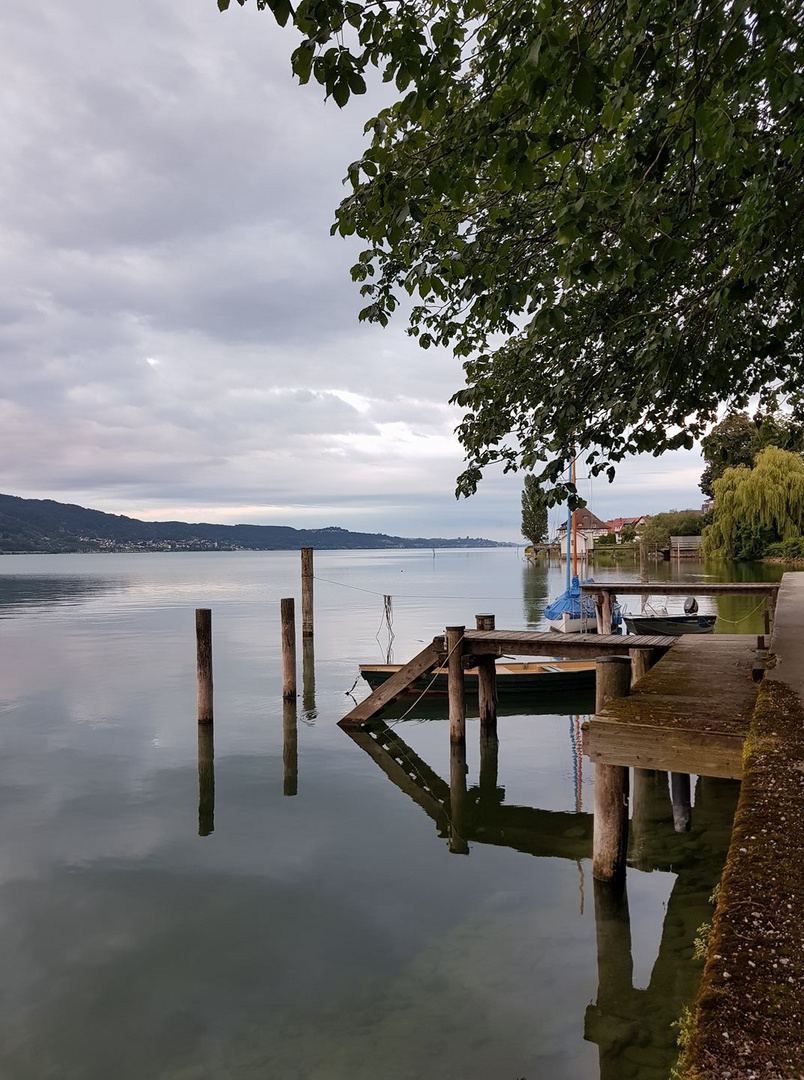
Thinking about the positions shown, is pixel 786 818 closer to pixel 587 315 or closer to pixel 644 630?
pixel 587 315

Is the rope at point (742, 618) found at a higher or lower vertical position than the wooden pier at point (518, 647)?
lower

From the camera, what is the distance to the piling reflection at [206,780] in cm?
1070

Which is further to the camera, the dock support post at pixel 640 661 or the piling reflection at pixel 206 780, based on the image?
the dock support post at pixel 640 661

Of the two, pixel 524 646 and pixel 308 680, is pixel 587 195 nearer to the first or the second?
pixel 524 646

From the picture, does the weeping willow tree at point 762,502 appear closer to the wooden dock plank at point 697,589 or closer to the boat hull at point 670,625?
the boat hull at point 670,625

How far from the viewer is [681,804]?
9.16m

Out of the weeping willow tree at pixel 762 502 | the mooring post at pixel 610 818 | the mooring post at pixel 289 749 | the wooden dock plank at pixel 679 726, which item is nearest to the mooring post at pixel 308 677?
the mooring post at pixel 289 749

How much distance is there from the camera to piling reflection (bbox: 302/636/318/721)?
18.6 metres

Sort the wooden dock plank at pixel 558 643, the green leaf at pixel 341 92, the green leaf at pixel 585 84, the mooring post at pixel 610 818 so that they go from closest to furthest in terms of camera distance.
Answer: the green leaf at pixel 585 84
the green leaf at pixel 341 92
the mooring post at pixel 610 818
the wooden dock plank at pixel 558 643

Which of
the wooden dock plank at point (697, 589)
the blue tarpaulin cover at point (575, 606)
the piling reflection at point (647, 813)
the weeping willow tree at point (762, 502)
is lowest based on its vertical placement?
the piling reflection at point (647, 813)

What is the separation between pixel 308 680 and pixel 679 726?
1725 centimetres

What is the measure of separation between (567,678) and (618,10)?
45.2 feet

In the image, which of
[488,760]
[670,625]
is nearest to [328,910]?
[488,760]

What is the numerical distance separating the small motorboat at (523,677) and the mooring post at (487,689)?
3.33ft
